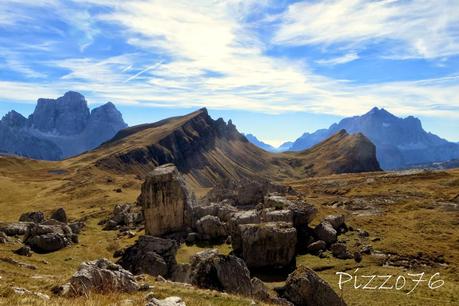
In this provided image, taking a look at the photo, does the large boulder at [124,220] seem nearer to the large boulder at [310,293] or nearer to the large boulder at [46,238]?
the large boulder at [46,238]

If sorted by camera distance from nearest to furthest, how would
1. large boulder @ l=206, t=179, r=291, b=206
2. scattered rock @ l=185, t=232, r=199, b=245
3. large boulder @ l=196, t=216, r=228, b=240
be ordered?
scattered rock @ l=185, t=232, r=199, b=245
large boulder @ l=196, t=216, r=228, b=240
large boulder @ l=206, t=179, r=291, b=206

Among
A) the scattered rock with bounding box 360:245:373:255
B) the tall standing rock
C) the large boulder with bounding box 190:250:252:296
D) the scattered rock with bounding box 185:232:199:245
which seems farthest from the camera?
the tall standing rock

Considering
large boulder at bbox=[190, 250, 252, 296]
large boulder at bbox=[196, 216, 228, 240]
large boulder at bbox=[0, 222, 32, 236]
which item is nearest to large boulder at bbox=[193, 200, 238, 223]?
large boulder at bbox=[196, 216, 228, 240]

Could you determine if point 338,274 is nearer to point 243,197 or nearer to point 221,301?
point 221,301

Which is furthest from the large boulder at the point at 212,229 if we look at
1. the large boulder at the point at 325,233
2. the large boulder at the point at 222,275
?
the large boulder at the point at 222,275

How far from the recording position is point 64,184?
7264 inches

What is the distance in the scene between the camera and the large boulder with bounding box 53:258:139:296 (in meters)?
25.7

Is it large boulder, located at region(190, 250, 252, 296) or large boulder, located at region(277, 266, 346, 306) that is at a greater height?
large boulder, located at region(190, 250, 252, 296)

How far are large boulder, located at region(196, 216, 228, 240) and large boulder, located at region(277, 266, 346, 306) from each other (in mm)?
38394

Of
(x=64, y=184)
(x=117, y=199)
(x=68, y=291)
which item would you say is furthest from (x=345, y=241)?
(x=64, y=184)

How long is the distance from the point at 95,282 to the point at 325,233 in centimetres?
4544

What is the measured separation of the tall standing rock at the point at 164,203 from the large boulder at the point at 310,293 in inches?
1757

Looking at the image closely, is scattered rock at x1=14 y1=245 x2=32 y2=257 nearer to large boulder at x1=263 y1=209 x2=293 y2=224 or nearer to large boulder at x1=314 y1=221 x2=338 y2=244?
large boulder at x1=263 y1=209 x2=293 y2=224

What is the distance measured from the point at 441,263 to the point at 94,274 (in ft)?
151
